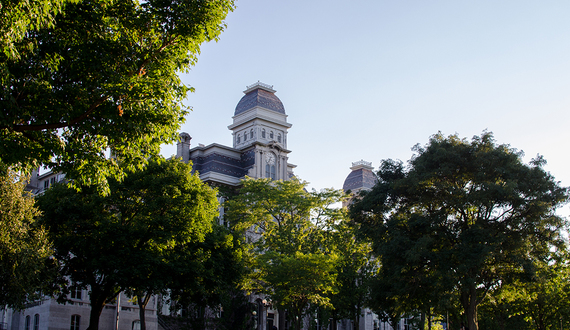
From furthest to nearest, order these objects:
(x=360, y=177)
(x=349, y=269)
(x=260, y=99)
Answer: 1. (x=360, y=177)
2. (x=260, y=99)
3. (x=349, y=269)

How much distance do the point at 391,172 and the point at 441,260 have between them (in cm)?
776

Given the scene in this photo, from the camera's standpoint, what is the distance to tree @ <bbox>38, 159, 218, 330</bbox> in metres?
30.8

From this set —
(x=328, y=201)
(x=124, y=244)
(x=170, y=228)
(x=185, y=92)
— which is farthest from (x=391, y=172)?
(x=185, y=92)

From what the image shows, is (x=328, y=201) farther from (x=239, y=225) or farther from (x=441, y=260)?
(x=441, y=260)

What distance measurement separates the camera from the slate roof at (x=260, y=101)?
221 ft

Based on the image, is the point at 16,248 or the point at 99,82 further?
the point at 16,248

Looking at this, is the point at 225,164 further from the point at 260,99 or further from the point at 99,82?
the point at 99,82

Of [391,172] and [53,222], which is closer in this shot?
[53,222]

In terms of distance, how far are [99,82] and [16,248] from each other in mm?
12090

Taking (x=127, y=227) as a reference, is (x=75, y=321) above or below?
below

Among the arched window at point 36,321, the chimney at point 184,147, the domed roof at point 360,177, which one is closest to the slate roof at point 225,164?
the chimney at point 184,147

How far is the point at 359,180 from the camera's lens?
90750 mm

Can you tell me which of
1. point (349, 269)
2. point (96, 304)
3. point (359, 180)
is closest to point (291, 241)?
point (349, 269)

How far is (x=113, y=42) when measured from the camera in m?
15.5
